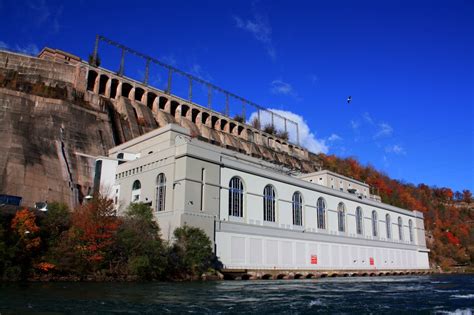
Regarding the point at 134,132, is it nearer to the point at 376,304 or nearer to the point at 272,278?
the point at 272,278

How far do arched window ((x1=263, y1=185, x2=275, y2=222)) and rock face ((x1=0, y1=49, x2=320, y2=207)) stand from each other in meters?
18.2

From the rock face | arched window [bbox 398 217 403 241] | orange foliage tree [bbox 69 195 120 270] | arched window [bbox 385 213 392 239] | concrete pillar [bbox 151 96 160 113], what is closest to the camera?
orange foliage tree [bbox 69 195 120 270]

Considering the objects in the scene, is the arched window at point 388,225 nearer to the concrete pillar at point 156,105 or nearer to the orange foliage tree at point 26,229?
the concrete pillar at point 156,105

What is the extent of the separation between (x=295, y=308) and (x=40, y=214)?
20.8 meters

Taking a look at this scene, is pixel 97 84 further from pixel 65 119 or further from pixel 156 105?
pixel 65 119

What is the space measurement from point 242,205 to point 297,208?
936cm

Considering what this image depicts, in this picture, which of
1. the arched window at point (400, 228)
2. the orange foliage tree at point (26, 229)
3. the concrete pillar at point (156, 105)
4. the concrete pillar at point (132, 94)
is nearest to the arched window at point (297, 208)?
the orange foliage tree at point (26, 229)

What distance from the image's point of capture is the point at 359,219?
58.7 m

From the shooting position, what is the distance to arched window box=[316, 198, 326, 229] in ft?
168

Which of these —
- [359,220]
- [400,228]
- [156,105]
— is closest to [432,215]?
[400,228]

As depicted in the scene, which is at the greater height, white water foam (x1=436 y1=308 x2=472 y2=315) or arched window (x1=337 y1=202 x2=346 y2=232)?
arched window (x1=337 y1=202 x2=346 y2=232)

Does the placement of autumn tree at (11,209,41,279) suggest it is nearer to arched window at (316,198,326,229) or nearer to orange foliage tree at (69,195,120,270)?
orange foliage tree at (69,195,120,270)

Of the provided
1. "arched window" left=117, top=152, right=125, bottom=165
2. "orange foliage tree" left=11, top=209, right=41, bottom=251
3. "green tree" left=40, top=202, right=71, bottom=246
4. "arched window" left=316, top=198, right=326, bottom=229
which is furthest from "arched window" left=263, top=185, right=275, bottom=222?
"orange foliage tree" left=11, top=209, right=41, bottom=251

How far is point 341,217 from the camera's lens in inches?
2173
